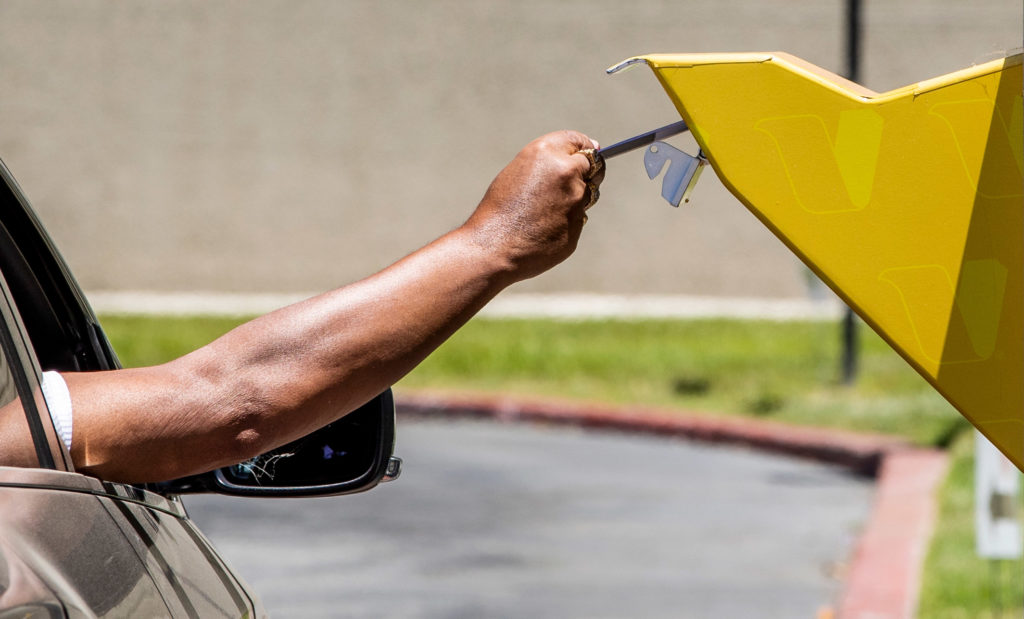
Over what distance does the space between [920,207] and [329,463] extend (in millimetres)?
947

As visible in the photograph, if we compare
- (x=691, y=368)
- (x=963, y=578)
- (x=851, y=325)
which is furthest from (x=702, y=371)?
(x=963, y=578)

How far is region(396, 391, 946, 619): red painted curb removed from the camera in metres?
5.49

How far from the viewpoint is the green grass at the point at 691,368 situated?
953 centimetres

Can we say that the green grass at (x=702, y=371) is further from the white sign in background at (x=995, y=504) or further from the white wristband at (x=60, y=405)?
the white wristband at (x=60, y=405)

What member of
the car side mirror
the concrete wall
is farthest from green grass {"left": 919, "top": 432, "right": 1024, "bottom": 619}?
the concrete wall

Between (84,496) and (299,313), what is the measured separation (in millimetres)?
312

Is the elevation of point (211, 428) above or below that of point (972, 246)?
below

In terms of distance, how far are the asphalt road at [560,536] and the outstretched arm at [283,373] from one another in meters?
3.98

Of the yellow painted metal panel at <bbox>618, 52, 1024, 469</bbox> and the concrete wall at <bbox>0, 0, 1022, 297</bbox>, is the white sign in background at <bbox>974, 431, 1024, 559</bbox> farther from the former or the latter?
the concrete wall at <bbox>0, 0, 1022, 297</bbox>

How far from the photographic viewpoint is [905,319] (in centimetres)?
158

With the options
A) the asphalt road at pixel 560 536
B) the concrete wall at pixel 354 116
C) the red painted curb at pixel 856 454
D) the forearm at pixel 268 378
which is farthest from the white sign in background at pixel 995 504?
the concrete wall at pixel 354 116

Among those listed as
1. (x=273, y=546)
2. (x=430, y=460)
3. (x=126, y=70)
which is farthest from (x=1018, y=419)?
(x=126, y=70)

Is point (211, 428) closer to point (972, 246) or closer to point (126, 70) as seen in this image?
point (972, 246)

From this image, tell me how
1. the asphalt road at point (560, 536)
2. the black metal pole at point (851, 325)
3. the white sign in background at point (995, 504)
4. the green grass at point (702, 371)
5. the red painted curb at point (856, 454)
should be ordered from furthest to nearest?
the black metal pole at point (851, 325)
the green grass at point (702, 371)
the asphalt road at point (560, 536)
the red painted curb at point (856, 454)
the white sign in background at point (995, 504)
